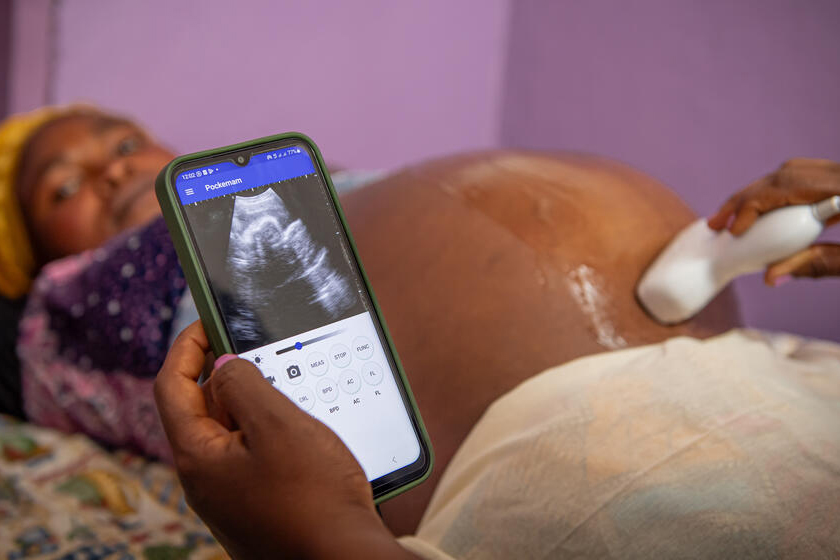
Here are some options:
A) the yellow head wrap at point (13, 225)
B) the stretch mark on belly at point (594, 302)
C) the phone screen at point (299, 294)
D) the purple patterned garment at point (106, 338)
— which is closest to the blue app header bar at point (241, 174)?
the phone screen at point (299, 294)

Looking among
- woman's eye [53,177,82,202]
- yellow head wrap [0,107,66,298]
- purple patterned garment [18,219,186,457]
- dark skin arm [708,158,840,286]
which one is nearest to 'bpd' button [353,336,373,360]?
dark skin arm [708,158,840,286]

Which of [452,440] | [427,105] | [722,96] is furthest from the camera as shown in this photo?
[427,105]

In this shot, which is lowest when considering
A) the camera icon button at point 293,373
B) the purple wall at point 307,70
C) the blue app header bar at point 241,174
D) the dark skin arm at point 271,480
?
the dark skin arm at point 271,480

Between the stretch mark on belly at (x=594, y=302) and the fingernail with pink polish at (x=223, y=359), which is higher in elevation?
the fingernail with pink polish at (x=223, y=359)

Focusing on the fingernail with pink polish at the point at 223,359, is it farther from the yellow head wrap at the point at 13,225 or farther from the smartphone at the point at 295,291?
the yellow head wrap at the point at 13,225

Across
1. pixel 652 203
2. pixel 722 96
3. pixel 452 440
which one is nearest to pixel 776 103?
pixel 722 96

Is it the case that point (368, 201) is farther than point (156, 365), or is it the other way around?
point (156, 365)

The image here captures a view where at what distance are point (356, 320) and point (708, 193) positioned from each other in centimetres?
84

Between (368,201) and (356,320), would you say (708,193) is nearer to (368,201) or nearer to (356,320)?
(368,201)

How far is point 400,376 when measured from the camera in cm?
45

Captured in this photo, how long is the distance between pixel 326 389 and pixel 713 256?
0.40 meters

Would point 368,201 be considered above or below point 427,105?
below

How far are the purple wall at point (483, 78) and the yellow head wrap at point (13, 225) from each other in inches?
15.6

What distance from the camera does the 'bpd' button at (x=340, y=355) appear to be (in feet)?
1.43
